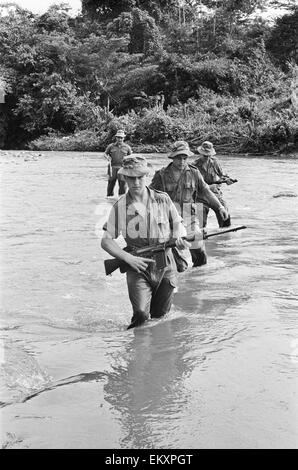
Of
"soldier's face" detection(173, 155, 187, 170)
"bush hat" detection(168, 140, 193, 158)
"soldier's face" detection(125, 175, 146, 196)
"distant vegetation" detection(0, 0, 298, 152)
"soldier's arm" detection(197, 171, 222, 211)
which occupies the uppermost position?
"distant vegetation" detection(0, 0, 298, 152)

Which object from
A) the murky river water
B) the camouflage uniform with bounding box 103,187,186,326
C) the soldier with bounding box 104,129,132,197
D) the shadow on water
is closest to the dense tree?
the soldier with bounding box 104,129,132,197

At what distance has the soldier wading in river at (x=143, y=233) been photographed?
518 centimetres

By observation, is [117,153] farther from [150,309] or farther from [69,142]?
[69,142]

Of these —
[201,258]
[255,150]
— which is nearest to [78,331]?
[201,258]

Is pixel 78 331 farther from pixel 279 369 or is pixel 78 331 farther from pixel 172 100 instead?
pixel 172 100

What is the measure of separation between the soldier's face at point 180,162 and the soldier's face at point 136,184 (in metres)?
2.05

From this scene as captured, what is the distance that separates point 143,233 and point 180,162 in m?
2.18

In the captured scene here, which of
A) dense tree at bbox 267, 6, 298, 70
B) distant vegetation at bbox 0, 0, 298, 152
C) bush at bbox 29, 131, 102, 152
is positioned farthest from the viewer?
dense tree at bbox 267, 6, 298, 70

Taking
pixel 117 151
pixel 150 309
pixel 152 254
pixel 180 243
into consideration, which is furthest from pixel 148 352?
pixel 117 151

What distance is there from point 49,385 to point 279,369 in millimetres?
1685

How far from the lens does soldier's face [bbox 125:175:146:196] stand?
5129 mm

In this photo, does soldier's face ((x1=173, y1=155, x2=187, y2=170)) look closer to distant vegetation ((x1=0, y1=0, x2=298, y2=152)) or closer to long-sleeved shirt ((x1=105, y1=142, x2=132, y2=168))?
long-sleeved shirt ((x1=105, y1=142, x2=132, y2=168))

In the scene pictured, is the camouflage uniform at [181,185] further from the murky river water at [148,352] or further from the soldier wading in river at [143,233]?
the soldier wading in river at [143,233]

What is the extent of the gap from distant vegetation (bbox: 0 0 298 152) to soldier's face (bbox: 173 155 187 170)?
23.2m
